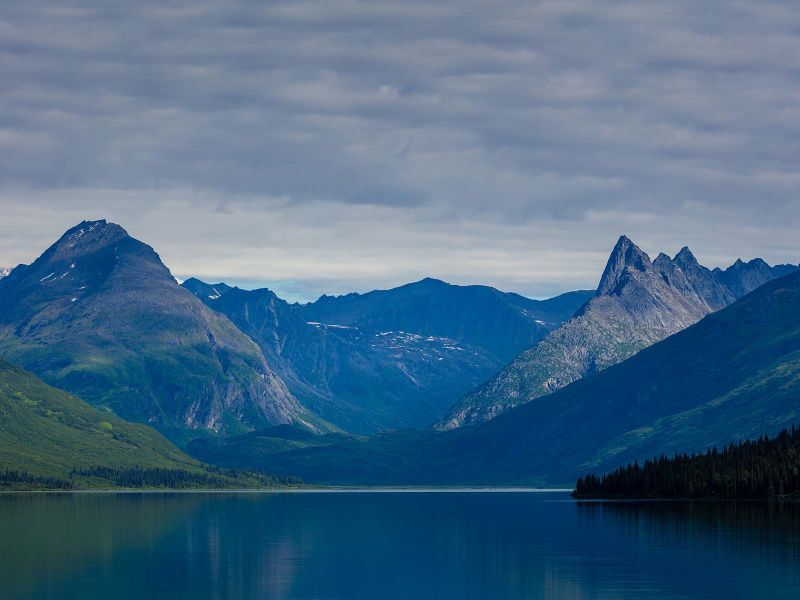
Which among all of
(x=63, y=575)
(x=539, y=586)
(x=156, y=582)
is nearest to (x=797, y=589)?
(x=539, y=586)

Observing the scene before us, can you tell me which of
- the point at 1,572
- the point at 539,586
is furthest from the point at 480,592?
the point at 1,572

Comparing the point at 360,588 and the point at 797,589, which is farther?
the point at 360,588

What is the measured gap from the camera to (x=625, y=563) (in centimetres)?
18988

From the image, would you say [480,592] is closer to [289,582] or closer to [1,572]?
[289,582]

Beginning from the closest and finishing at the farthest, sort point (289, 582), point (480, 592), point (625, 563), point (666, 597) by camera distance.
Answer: point (666, 597), point (480, 592), point (289, 582), point (625, 563)

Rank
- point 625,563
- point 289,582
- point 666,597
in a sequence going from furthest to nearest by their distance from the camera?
point 625,563 → point 289,582 → point 666,597

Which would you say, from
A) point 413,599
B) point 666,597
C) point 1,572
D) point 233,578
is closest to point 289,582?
point 233,578

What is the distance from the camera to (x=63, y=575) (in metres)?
177

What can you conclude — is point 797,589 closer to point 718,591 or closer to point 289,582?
point 718,591

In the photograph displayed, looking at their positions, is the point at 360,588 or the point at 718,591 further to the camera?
the point at 360,588

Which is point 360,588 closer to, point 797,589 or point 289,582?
point 289,582

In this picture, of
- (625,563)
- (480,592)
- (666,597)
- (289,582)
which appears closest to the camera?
(666,597)

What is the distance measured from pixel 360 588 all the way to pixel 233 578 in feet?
71.5

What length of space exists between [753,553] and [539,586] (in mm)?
43030
